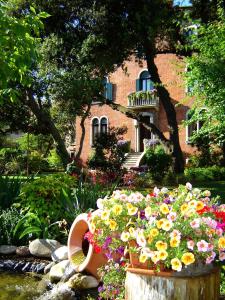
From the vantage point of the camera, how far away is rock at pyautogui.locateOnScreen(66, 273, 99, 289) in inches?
202

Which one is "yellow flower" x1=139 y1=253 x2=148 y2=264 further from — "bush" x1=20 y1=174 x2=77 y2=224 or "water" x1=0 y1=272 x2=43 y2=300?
"bush" x1=20 y1=174 x2=77 y2=224

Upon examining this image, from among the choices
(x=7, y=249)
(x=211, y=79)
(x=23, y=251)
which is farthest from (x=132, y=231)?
(x=211, y=79)

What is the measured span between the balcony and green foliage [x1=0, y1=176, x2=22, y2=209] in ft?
72.7

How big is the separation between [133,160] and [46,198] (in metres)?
21.7

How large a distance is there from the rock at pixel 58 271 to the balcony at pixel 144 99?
24.2m

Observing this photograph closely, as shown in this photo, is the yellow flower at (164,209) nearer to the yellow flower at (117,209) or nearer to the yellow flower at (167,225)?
the yellow flower at (167,225)

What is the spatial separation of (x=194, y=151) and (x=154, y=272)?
24646 millimetres

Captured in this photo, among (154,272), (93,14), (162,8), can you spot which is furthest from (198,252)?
(162,8)

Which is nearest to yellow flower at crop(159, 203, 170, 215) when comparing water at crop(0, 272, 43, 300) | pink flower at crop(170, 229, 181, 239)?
pink flower at crop(170, 229, 181, 239)

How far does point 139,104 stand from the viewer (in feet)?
98.3

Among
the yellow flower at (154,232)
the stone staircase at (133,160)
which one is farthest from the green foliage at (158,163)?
the yellow flower at (154,232)

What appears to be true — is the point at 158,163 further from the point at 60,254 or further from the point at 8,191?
the point at 60,254

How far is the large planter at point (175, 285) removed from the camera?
10.2ft

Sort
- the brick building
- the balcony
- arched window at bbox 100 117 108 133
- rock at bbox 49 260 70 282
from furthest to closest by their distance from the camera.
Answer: arched window at bbox 100 117 108 133 → the balcony → the brick building → rock at bbox 49 260 70 282
